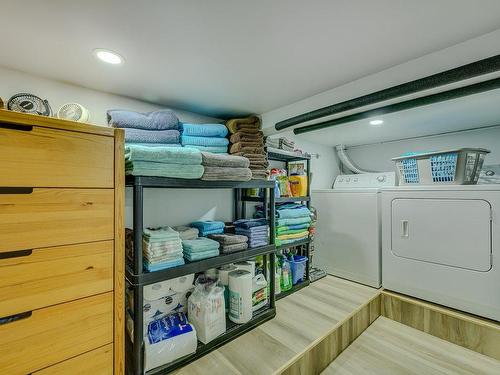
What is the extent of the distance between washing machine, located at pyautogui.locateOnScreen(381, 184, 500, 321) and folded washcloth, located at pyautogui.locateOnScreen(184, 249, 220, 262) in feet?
5.20

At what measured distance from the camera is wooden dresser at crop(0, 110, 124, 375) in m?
0.85

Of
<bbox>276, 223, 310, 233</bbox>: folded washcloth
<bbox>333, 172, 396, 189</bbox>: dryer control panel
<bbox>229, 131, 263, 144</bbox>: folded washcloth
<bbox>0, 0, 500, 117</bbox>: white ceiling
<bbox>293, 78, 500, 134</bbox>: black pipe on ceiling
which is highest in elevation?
<bbox>0, 0, 500, 117</bbox>: white ceiling

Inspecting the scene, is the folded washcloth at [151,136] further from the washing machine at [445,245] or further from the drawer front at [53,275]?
the washing machine at [445,245]

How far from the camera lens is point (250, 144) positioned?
188cm

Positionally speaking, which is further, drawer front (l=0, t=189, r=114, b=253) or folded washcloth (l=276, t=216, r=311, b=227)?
folded washcloth (l=276, t=216, r=311, b=227)

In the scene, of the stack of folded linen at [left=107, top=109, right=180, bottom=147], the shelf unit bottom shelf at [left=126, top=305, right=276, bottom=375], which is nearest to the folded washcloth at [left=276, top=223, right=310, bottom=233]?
the shelf unit bottom shelf at [left=126, top=305, right=276, bottom=375]

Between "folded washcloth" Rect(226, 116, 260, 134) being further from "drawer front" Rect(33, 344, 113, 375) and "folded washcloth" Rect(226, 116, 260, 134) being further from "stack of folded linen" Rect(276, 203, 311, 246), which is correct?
"drawer front" Rect(33, 344, 113, 375)

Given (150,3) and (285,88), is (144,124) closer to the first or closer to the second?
(150,3)

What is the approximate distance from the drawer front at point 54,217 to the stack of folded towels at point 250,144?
1023 millimetres

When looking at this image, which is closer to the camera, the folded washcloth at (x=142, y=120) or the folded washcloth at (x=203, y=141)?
the folded washcloth at (x=142, y=120)

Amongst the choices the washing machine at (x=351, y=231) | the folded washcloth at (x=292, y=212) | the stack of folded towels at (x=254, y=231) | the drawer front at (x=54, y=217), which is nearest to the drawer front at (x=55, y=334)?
the drawer front at (x=54, y=217)

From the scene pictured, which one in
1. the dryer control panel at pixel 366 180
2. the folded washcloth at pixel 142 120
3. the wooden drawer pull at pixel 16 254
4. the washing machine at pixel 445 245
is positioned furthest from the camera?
the dryer control panel at pixel 366 180

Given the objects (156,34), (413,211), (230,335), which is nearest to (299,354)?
(230,335)

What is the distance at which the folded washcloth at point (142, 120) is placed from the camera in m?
1.49
